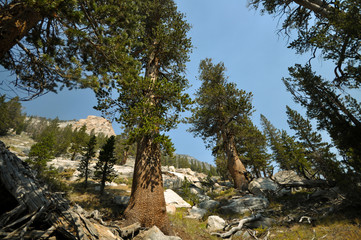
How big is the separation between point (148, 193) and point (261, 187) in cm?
1111

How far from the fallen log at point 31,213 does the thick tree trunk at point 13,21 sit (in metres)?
3.37

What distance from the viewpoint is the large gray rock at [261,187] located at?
12050mm

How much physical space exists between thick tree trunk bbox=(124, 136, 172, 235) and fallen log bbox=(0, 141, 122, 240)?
209 centimetres

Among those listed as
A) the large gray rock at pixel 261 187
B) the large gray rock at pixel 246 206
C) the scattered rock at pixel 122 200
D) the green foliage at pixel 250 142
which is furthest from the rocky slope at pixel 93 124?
the large gray rock at pixel 246 206

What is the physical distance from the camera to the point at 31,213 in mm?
2998

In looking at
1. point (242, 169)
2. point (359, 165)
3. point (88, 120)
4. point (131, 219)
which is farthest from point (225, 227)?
point (88, 120)

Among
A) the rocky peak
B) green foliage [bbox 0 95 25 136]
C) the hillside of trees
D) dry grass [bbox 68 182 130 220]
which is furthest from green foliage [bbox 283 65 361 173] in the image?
the rocky peak

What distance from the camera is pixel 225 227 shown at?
743 cm

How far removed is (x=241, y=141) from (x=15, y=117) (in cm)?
9404

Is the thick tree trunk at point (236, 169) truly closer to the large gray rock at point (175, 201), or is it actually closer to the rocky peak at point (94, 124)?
the large gray rock at point (175, 201)

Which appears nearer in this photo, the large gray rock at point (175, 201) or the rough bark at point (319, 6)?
the rough bark at point (319, 6)

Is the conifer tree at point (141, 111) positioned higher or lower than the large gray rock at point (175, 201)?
higher

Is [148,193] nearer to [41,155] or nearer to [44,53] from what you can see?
[44,53]

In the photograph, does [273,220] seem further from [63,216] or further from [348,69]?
[63,216]
